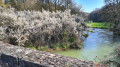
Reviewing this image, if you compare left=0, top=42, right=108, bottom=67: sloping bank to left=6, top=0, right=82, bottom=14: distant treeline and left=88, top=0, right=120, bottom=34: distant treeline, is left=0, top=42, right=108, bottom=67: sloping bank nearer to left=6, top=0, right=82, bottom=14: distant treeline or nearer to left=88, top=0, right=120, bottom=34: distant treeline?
left=88, top=0, right=120, bottom=34: distant treeline

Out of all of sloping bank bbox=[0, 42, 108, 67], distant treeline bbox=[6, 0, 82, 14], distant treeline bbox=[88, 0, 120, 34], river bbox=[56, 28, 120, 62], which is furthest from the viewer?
distant treeline bbox=[6, 0, 82, 14]

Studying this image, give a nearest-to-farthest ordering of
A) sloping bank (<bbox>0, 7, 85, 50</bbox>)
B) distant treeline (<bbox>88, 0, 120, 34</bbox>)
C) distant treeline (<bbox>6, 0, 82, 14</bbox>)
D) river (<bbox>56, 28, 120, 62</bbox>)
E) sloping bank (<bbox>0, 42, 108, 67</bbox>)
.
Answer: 1. sloping bank (<bbox>0, 42, 108, 67</bbox>)
2. river (<bbox>56, 28, 120, 62</bbox>)
3. distant treeline (<bbox>88, 0, 120, 34</bbox>)
4. sloping bank (<bbox>0, 7, 85, 50</bbox>)
5. distant treeline (<bbox>6, 0, 82, 14</bbox>)

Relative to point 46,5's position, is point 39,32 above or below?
below

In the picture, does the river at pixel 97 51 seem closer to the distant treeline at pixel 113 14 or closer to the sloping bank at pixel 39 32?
the distant treeline at pixel 113 14

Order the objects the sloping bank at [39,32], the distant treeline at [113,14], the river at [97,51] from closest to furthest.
Result: the river at [97,51]
the distant treeline at [113,14]
the sloping bank at [39,32]

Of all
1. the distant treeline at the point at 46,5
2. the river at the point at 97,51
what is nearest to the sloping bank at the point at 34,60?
the river at the point at 97,51

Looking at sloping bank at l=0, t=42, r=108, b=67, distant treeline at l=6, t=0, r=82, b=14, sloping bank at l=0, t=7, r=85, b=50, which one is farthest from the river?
distant treeline at l=6, t=0, r=82, b=14

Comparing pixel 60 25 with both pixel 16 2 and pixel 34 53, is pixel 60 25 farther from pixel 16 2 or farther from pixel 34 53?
pixel 16 2

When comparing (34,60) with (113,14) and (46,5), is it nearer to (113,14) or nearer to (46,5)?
(113,14)

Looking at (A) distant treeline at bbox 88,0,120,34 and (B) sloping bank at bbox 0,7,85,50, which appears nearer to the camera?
(A) distant treeline at bbox 88,0,120,34

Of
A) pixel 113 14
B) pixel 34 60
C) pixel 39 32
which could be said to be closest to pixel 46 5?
pixel 39 32

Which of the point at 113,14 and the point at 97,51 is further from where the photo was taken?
the point at 113,14

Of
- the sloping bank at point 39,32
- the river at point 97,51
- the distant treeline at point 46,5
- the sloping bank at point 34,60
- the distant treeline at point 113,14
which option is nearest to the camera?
the sloping bank at point 34,60

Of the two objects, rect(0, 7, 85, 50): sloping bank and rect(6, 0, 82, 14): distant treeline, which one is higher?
rect(6, 0, 82, 14): distant treeline
